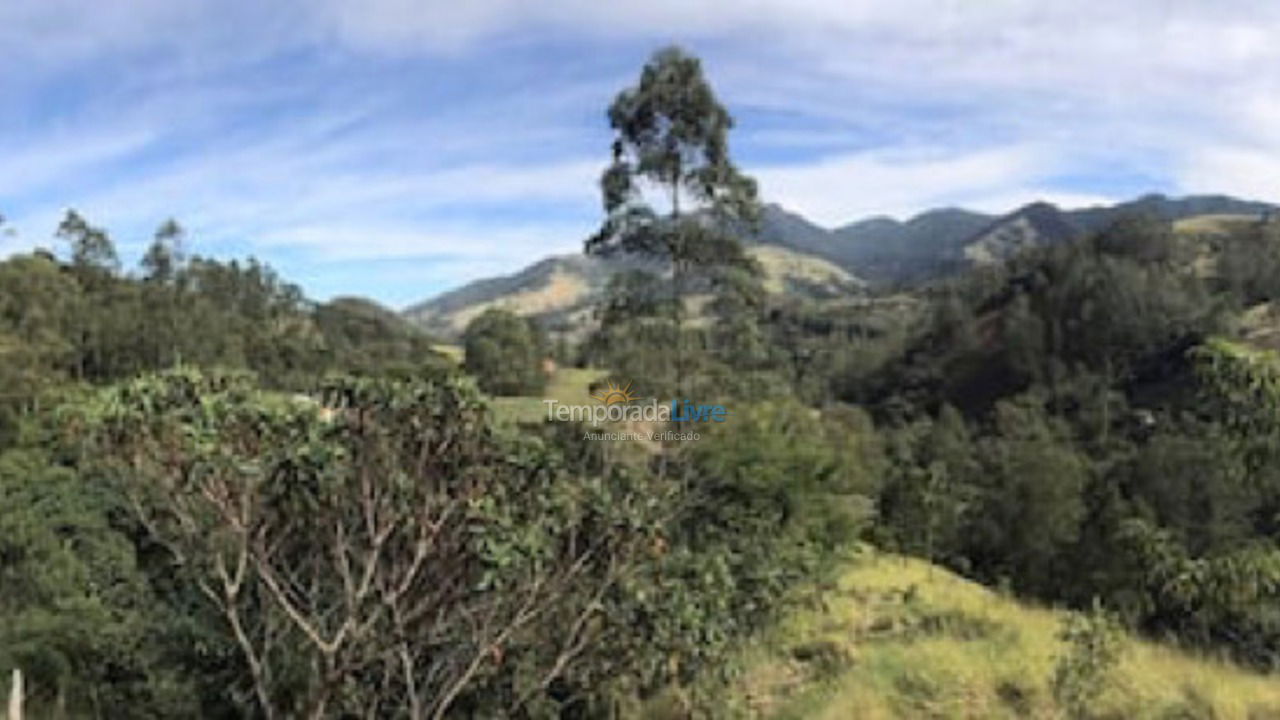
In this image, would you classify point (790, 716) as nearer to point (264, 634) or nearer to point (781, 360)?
point (264, 634)

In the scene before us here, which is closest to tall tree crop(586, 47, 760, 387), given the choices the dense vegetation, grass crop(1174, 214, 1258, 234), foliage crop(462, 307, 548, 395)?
the dense vegetation

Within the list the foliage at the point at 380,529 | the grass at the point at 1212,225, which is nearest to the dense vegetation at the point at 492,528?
the foliage at the point at 380,529

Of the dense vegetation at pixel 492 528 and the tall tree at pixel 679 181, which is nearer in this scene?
the dense vegetation at pixel 492 528

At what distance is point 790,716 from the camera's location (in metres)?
11.0

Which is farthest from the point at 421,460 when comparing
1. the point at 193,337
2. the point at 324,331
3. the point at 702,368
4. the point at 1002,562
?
the point at 324,331

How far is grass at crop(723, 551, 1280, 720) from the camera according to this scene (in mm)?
10273

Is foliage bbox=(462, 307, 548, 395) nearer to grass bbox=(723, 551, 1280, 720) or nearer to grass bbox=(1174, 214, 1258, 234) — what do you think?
grass bbox=(723, 551, 1280, 720)

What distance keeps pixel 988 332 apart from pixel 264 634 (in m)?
124

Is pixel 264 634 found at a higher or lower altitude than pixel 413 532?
lower

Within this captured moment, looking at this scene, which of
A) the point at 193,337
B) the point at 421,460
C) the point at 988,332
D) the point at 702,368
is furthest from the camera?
the point at 988,332

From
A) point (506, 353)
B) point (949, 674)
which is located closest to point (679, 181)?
point (949, 674)

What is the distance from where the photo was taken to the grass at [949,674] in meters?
10.3

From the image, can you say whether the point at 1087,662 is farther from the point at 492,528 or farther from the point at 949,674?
the point at 492,528

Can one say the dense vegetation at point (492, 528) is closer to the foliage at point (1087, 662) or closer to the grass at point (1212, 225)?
the foliage at point (1087, 662)
